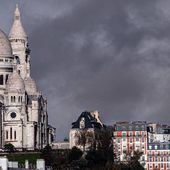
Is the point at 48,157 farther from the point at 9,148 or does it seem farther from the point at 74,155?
the point at 9,148

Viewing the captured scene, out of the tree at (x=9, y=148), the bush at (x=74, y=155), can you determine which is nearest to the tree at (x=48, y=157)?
the bush at (x=74, y=155)

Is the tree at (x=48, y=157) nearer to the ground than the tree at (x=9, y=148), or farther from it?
nearer to the ground

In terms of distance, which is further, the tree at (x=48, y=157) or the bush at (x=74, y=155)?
the bush at (x=74, y=155)

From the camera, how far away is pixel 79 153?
6865 inches

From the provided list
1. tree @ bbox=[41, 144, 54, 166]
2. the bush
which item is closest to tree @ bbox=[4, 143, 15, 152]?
tree @ bbox=[41, 144, 54, 166]

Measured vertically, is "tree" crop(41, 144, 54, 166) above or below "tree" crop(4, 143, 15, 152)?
below

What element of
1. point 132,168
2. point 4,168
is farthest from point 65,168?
point 4,168

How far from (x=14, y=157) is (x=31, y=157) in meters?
5.35

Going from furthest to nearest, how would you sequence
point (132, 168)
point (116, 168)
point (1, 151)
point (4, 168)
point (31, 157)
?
point (1, 151) → point (31, 157) → point (132, 168) → point (116, 168) → point (4, 168)

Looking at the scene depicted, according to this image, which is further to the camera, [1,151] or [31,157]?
[1,151]

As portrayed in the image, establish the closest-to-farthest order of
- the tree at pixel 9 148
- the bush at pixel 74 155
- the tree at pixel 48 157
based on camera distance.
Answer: the tree at pixel 48 157 → the bush at pixel 74 155 → the tree at pixel 9 148

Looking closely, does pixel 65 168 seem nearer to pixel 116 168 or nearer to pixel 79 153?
pixel 116 168

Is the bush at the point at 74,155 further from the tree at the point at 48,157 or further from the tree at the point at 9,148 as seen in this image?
the tree at the point at 9,148

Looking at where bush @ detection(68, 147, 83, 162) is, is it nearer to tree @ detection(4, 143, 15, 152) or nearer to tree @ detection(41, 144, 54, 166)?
tree @ detection(41, 144, 54, 166)
